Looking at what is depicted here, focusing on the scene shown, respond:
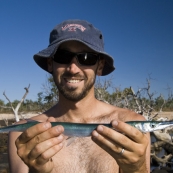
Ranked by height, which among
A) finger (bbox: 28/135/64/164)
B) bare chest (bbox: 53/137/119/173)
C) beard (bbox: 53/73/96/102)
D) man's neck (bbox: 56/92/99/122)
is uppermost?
beard (bbox: 53/73/96/102)

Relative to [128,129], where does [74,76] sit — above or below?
above

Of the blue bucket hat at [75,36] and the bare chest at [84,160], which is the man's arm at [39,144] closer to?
the bare chest at [84,160]

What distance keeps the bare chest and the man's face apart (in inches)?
30.4

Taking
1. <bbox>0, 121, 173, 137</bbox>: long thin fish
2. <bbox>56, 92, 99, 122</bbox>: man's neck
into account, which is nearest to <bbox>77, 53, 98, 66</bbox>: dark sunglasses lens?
<bbox>56, 92, 99, 122</bbox>: man's neck

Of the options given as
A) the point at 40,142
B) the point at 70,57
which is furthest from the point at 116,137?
the point at 70,57

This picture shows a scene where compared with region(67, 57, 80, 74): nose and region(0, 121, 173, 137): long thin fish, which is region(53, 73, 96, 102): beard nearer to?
region(67, 57, 80, 74): nose

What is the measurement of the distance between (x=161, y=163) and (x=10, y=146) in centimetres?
1202

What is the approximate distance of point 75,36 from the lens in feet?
12.0

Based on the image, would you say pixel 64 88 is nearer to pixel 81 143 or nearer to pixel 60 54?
pixel 60 54

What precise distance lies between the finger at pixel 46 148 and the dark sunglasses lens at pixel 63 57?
137cm

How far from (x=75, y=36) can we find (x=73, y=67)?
45 centimetres

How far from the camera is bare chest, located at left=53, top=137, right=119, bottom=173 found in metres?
3.65

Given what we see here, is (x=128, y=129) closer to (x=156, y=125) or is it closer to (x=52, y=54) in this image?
(x=156, y=125)

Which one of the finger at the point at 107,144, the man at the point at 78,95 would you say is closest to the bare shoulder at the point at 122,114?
the man at the point at 78,95
